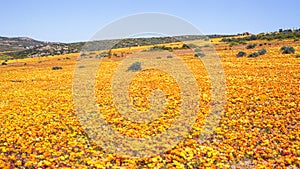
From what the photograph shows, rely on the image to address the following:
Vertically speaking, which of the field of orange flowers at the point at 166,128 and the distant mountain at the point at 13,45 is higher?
the distant mountain at the point at 13,45

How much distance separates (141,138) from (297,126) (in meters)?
4.08

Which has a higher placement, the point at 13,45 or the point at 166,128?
the point at 13,45

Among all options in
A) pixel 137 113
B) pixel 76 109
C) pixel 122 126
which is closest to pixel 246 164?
pixel 122 126

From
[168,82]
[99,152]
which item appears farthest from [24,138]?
[168,82]

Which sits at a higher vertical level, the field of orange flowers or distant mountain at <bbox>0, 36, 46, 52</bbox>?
distant mountain at <bbox>0, 36, 46, 52</bbox>

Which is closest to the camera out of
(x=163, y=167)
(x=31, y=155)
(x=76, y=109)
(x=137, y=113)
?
(x=163, y=167)

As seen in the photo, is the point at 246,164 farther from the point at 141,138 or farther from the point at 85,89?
the point at 85,89

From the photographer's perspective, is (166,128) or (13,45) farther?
(13,45)

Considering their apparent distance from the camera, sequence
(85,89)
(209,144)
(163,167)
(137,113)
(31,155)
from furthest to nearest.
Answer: (85,89) < (137,113) < (209,144) < (31,155) < (163,167)

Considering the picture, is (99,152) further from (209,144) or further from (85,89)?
(85,89)

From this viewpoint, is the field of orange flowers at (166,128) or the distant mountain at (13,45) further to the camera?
the distant mountain at (13,45)

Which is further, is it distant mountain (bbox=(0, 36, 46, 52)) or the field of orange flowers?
distant mountain (bbox=(0, 36, 46, 52))

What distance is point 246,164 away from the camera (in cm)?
615

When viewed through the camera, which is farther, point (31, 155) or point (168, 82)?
point (168, 82)
